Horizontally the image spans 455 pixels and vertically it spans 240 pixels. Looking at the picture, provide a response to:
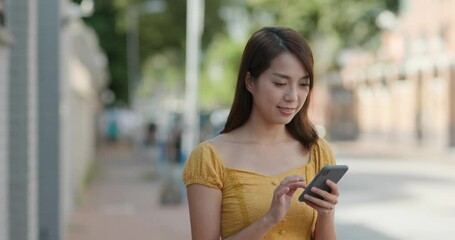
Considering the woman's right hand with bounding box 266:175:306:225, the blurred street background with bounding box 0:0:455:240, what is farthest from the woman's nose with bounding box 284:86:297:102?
the blurred street background with bounding box 0:0:455:240

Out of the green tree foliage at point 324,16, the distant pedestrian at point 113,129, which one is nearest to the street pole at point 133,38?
the green tree foliage at point 324,16

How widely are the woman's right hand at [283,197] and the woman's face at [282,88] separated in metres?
0.27

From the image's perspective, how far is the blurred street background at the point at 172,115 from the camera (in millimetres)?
7574

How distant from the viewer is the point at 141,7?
50.1m

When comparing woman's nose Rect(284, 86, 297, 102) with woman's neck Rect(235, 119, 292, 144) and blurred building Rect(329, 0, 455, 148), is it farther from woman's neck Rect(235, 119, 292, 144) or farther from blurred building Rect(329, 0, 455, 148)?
blurred building Rect(329, 0, 455, 148)

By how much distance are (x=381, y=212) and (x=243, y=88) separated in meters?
13.3


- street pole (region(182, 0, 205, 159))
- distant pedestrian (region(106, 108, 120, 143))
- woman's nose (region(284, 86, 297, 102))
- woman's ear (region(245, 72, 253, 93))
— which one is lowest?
distant pedestrian (region(106, 108, 120, 143))

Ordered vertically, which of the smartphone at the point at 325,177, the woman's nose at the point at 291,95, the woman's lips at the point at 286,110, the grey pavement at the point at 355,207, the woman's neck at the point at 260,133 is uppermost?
the woman's nose at the point at 291,95

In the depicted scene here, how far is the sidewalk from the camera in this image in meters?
13.7

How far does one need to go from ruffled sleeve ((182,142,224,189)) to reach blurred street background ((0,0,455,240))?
50.4 inches

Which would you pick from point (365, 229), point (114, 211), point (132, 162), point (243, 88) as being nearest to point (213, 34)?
point (132, 162)

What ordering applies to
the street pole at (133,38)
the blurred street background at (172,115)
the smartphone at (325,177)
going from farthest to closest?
1. the street pole at (133,38)
2. the blurred street background at (172,115)
3. the smartphone at (325,177)

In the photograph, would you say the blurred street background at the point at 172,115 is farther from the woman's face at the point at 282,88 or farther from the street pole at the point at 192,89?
the woman's face at the point at 282,88

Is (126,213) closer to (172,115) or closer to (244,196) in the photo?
(244,196)
